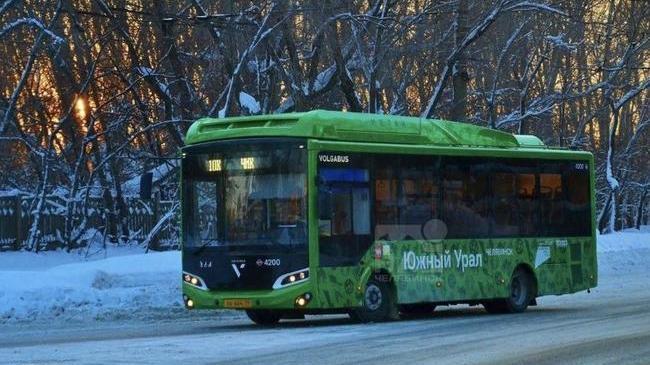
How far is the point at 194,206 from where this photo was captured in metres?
18.4

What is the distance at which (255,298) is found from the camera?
57.7 ft

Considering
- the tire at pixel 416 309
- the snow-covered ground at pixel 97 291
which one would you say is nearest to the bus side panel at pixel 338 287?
the tire at pixel 416 309

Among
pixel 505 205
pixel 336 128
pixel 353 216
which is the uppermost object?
pixel 336 128

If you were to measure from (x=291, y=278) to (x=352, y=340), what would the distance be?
2.10m

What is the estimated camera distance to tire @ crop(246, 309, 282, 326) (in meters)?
19.0

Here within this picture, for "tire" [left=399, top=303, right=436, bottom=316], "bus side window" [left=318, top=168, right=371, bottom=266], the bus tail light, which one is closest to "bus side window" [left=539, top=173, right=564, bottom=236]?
"tire" [left=399, top=303, right=436, bottom=316]

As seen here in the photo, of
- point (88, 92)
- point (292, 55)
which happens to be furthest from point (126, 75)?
point (292, 55)

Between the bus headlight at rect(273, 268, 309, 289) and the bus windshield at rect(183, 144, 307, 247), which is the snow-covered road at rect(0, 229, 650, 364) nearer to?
the bus headlight at rect(273, 268, 309, 289)

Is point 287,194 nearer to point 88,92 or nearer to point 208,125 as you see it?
point 208,125

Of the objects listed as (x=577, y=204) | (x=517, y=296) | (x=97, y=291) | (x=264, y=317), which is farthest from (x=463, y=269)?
(x=97, y=291)

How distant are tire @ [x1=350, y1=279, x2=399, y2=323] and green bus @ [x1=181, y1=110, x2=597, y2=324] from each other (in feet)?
0.07

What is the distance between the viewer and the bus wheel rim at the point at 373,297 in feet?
60.5

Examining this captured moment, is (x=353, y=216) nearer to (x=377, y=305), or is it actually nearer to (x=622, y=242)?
(x=377, y=305)

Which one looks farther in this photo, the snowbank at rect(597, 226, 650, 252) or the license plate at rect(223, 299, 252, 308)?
the snowbank at rect(597, 226, 650, 252)
